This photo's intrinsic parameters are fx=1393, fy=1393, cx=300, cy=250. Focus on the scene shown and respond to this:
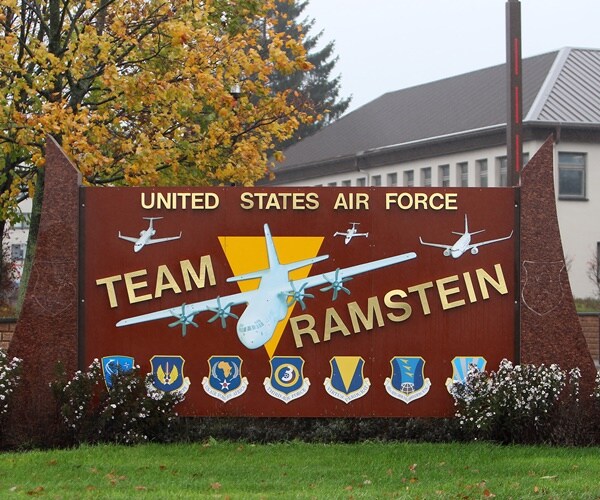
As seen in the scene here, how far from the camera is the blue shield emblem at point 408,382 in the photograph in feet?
44.0

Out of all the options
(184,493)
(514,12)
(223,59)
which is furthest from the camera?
(223,59)

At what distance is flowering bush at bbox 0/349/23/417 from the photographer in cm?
1273

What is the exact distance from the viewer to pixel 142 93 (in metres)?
19.4

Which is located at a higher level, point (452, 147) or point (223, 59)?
point (452, 147)

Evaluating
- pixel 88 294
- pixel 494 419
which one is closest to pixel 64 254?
pixel 88 294

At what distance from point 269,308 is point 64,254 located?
2.04 m

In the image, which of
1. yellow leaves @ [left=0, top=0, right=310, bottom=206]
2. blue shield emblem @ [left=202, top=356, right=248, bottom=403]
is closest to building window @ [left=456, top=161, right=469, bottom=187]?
yellow leaves @ [left=0, top=0, right=310, bottom=206]

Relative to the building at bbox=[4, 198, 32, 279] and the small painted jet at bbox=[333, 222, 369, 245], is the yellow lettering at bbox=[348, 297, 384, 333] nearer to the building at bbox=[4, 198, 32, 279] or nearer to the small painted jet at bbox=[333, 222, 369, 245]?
the small painted jet at bbox=[333, 222, 369, 245]

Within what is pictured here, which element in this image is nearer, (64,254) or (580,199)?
(64,254)

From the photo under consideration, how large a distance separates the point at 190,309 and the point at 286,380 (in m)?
1.15

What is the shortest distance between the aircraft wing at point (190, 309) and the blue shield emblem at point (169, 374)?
395mm

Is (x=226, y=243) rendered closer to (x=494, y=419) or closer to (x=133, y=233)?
(x=133, y=233)

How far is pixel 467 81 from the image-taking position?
64188mm

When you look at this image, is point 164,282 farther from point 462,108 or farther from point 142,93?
point 462,108
